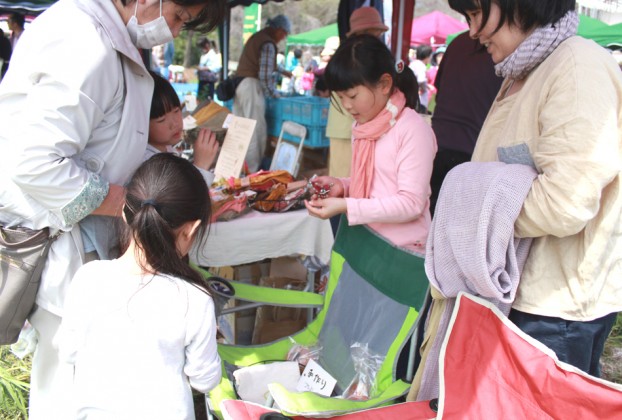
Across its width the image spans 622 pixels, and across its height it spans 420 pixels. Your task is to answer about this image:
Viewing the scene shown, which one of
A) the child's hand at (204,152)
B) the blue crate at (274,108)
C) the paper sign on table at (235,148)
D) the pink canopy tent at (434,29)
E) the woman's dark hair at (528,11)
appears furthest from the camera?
the pink canopy tent at (434,29)

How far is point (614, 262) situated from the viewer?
1.14 meters

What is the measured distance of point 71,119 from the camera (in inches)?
49.6

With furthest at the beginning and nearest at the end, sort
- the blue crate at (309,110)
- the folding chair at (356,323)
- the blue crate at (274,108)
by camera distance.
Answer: the blue crate at (274,108)
the blue crate at (309,110)
the folding chair at (356,323)

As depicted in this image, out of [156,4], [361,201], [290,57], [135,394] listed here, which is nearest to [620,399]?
[361,201]

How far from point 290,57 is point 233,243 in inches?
497

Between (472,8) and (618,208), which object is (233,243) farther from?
(618,208)

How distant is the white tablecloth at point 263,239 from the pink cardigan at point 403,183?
23.0 inches

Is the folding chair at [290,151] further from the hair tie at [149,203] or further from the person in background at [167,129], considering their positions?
the hair tie at [149,203]

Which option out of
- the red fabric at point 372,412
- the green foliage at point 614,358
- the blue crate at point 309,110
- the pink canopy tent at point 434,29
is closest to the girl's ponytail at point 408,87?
the red fabric at point 372,412

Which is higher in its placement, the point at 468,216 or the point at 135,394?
the point at 468,216

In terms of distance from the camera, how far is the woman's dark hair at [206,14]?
4.66 feet

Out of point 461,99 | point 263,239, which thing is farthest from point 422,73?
point 263,239

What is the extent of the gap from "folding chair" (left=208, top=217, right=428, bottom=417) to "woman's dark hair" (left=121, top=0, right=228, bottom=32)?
35.3 inches

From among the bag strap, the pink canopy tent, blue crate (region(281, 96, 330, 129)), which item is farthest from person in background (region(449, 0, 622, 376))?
the pink canopy tent
